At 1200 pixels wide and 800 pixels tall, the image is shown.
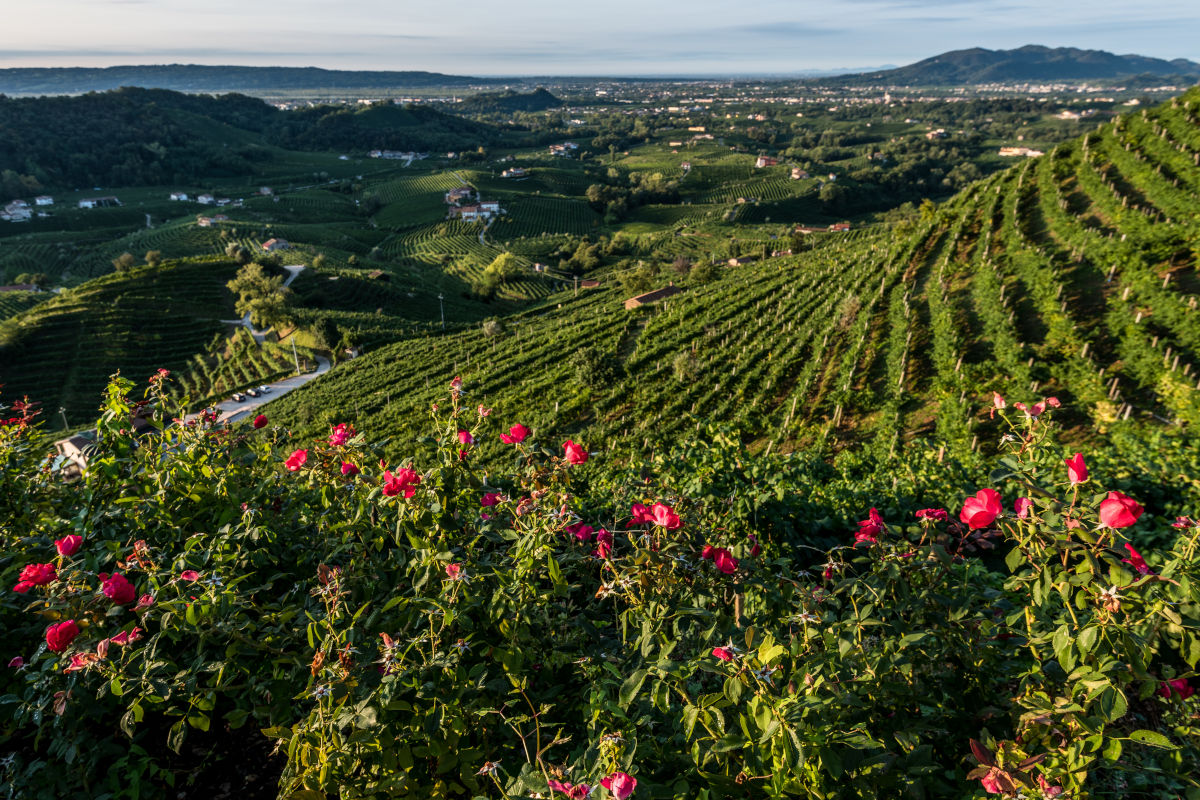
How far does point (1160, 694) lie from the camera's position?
143 inches

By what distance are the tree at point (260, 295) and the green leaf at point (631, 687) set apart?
76.4 metres

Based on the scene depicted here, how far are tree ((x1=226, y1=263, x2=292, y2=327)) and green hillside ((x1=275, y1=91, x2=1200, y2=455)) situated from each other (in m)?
26.9

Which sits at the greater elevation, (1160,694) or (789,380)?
(1160,694)

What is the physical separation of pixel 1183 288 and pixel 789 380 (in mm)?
13775

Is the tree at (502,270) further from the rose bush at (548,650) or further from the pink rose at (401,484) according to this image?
the pink rose at (401,484)

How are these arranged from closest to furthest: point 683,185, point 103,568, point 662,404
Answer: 1. point 103,568
2. point 662,404
3. point 683,185

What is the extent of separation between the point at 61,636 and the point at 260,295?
80.3 meters

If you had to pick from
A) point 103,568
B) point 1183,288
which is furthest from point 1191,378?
point 103,568

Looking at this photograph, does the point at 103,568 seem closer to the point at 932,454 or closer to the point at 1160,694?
the point at 1160,694

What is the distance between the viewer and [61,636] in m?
3.03

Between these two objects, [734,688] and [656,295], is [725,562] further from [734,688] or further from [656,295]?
[656,295]

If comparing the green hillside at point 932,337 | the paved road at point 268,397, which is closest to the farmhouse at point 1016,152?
the green hillside at point 932,337

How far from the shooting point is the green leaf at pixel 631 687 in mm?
2664

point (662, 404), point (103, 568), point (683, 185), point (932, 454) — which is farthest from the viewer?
point (683, 185)
